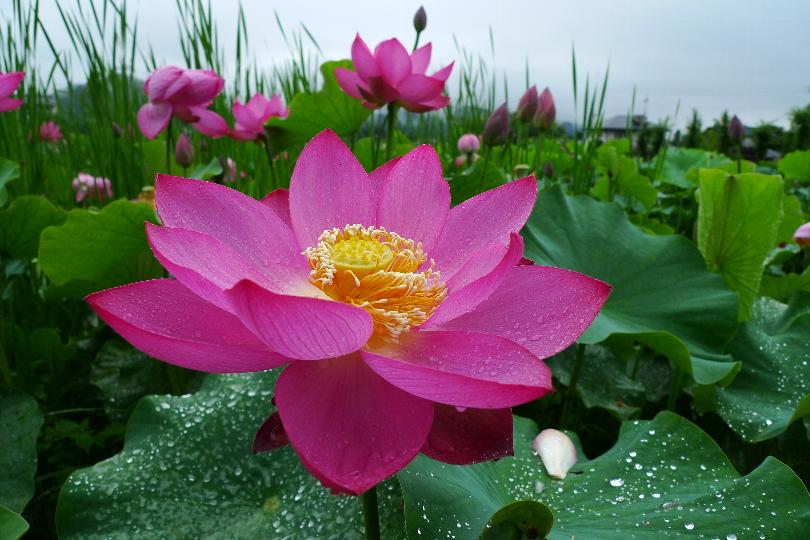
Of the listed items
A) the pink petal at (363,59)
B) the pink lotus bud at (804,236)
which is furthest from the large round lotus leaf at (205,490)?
the pink lotus bud at (804,236)

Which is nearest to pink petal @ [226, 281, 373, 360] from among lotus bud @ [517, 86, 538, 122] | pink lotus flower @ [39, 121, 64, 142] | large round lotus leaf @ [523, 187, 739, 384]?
large round lotus leaf @ [523, 187, 739, 384]

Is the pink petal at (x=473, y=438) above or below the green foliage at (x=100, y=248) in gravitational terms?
above

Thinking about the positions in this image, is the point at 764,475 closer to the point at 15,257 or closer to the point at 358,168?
the point at 358,168

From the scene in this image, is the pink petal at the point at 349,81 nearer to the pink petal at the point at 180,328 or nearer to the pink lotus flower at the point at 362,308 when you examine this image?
the pink lotus flower at the point at 362,308

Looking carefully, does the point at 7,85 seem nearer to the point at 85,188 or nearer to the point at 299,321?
the point at 85,188

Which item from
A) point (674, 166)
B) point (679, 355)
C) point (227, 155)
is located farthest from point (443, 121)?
point (679, 355)

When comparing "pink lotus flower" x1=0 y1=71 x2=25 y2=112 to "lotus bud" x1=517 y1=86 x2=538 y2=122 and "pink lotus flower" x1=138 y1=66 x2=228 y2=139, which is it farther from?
"lotus bud" x1=517 y1=86 x2=538 y2=122
